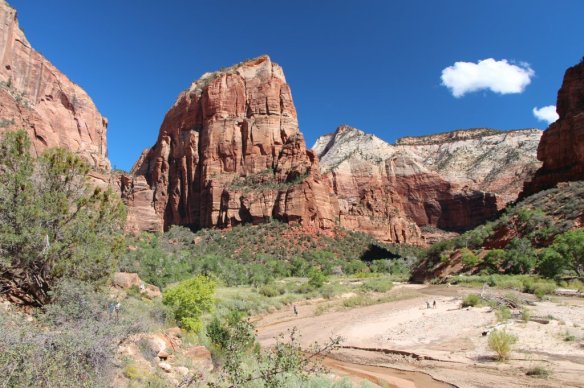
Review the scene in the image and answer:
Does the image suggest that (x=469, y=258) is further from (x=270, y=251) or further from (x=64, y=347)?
(x=64, y=347)

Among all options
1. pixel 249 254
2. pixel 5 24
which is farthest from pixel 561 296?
pixel 5 24

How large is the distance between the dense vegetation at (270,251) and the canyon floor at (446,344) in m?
20.9

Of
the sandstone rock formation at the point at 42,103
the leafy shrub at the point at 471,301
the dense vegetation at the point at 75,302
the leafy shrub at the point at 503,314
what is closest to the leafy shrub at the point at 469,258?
the leafy shrub at the point at 471,301

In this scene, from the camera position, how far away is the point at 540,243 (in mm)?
38000

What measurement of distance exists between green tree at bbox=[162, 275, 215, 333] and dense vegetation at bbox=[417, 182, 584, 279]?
26.2m

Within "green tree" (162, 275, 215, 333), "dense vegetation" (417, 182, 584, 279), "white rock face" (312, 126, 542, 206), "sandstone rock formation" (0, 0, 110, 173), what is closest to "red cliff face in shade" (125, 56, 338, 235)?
"sandstone rock formation" (0, 0, 110, 173)

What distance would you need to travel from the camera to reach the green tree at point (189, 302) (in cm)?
1450

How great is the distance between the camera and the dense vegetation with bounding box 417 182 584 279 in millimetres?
30547

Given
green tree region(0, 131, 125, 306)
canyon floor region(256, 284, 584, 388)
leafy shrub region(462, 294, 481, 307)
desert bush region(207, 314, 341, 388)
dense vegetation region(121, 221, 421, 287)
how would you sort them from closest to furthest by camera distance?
desert bush region(207, 314, 341, 388) → green tree region(0, 131, 125, 306) → canyon floor region(256, 284, 584, 388) → leafy shrub region(462, 294, 481, 307) → dense vegetation region(121, 221, 421, 287)

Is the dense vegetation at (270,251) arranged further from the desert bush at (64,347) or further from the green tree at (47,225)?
the desert bush at (64,347)

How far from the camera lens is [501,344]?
1255 cm

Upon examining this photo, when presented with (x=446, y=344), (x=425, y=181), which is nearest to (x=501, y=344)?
(x=446, y=344)

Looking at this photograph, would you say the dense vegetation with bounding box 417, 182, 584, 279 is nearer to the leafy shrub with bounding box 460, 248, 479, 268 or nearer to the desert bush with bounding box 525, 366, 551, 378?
the leafy shrub with bounding box 460, 248, 479, 268

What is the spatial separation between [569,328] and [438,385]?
7.00 meters
